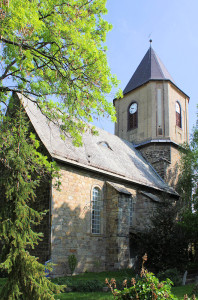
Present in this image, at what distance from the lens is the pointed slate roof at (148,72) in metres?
27.0

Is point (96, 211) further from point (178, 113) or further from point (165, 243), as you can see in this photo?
point (178, 113)

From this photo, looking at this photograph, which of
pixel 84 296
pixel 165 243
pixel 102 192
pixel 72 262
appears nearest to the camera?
pixel 84 296

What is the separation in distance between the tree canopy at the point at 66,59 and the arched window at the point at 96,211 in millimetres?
5832

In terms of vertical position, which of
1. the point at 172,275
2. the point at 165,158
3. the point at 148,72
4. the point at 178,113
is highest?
the point at 148,72

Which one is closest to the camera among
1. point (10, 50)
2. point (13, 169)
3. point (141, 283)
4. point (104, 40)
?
point (141, 283)

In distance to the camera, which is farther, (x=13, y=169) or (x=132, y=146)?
(x=132, y=146)

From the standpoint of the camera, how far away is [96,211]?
16203 millimetres

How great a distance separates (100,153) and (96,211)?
148 inches

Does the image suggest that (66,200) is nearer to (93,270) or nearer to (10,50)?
(93,270)

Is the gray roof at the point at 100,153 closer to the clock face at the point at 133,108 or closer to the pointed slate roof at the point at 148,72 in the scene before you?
the clock face at the point at 133,108

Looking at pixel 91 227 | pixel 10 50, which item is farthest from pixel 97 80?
pixel 91 227

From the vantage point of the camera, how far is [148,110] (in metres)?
25.9

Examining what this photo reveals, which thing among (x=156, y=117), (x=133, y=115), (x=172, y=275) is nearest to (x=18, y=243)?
(x=172, y=275)

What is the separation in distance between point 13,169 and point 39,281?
2.09 m
